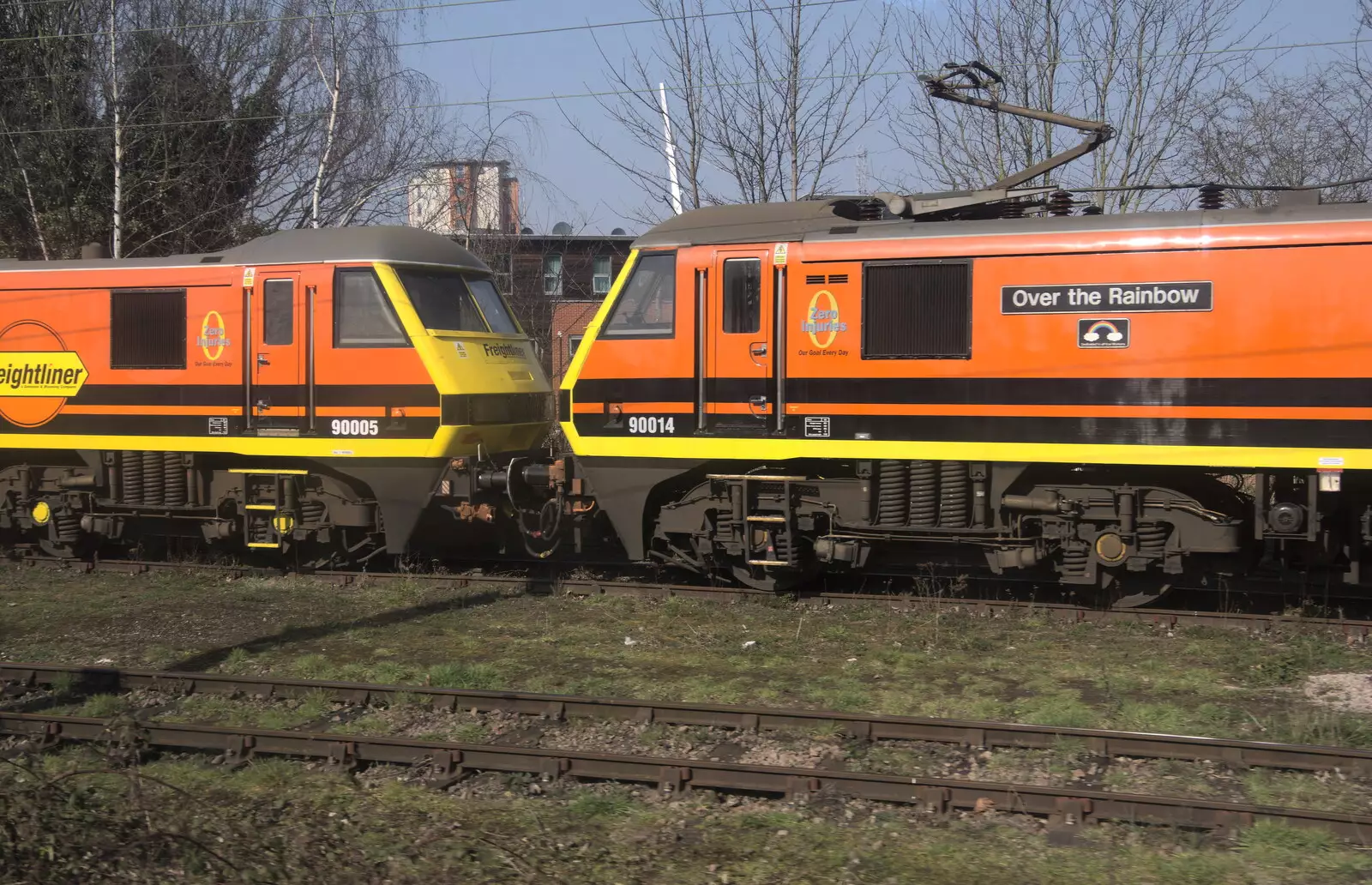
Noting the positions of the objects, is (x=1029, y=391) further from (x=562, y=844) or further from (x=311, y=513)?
(x=311, y=513)

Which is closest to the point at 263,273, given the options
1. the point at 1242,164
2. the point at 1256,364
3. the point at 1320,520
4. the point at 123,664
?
the point at 123,664

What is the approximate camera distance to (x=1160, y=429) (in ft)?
29.9

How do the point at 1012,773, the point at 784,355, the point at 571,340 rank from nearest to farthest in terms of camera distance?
the point at 1012,773 → the point at 784,355 → the point at 571,340

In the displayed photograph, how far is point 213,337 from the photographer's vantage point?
39.5 ft

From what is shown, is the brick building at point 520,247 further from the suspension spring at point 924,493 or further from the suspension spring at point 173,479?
the suspension spring at point 924,493

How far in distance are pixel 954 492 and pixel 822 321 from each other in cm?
187

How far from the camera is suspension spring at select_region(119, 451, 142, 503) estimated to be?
12703mm

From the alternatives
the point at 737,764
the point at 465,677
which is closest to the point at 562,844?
the point at 737,764

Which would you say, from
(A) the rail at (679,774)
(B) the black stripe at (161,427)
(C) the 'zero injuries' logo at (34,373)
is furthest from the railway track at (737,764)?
(C) the 'zero injuries' logo at (34,373)

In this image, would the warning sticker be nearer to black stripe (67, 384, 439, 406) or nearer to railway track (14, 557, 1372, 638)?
railway track (14, 557, 1372, 638)

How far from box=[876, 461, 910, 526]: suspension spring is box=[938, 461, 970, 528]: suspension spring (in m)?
0.31

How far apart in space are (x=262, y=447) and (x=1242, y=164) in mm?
16416

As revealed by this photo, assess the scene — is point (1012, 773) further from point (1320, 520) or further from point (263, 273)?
point (263, 273)

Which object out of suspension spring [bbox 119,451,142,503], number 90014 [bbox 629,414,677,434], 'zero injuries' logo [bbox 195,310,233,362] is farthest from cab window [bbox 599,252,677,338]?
suspension spring [bbox 119,451,142,503]
